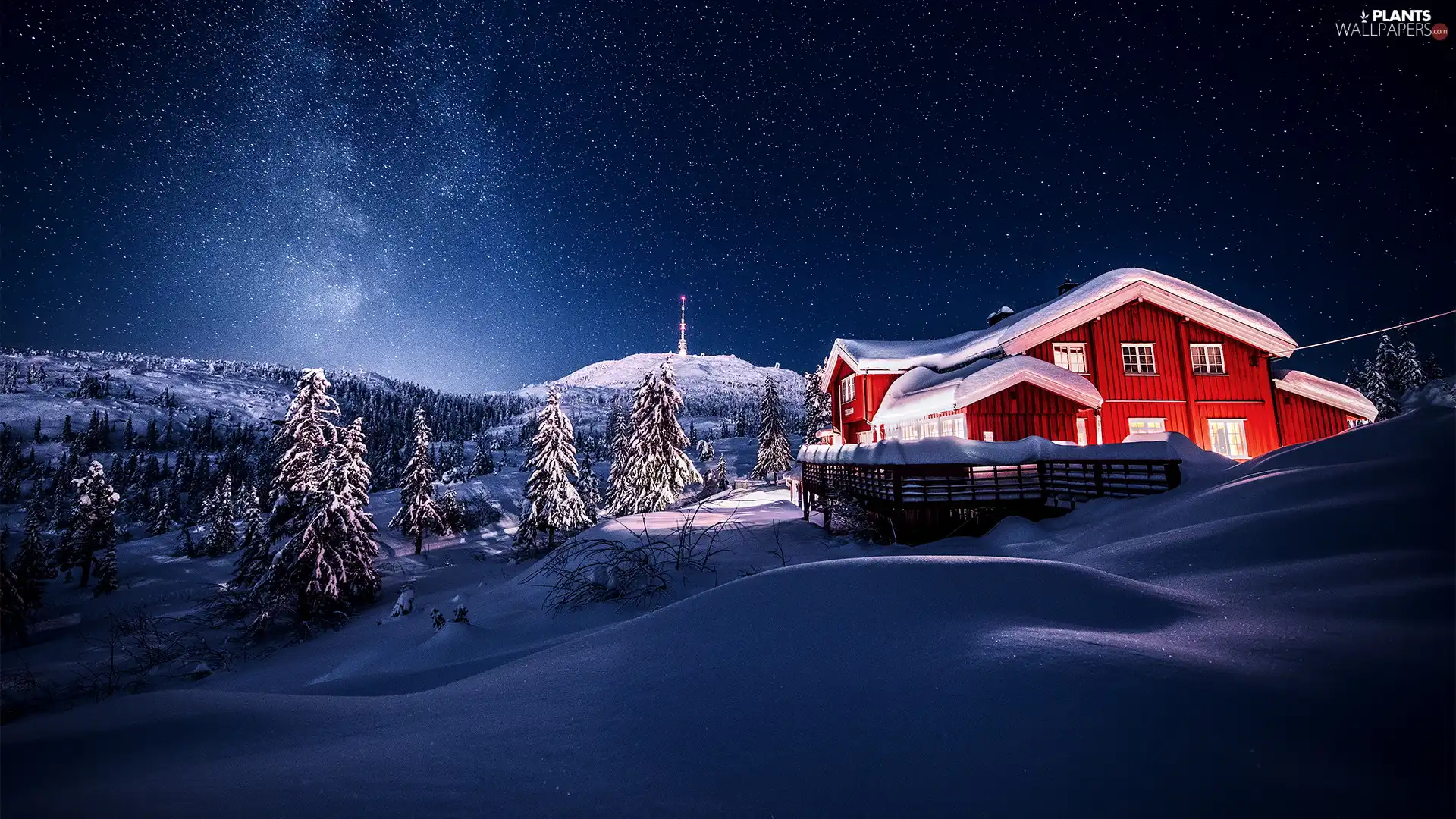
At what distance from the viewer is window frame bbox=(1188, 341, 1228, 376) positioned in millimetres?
19359

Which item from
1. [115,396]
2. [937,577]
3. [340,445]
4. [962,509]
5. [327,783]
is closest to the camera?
[327,783]

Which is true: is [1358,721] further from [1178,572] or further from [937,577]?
[1178,572]

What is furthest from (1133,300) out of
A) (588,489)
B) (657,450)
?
(588,489)

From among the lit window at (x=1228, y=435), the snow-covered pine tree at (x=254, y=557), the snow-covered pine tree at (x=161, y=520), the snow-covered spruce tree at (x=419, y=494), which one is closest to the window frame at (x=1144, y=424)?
the lit window at (x=1228, y=435)

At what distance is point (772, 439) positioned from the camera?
5225 cm

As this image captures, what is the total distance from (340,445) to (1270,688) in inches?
1189

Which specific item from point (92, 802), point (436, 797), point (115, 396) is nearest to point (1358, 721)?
point (436, 797)

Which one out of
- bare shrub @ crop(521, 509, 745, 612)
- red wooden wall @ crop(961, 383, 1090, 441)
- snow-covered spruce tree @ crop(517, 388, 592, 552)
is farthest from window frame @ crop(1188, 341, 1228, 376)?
snow-covered spruce tree @ crop(517, 388, 592, 552)

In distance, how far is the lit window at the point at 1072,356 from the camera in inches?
757

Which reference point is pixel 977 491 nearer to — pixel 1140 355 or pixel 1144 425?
pixel 1144 425

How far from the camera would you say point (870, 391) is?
81.5ft

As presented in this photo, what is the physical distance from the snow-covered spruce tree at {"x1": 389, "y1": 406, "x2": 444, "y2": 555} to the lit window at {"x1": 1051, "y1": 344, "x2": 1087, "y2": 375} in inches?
1750

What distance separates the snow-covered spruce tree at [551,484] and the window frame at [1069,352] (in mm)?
28577

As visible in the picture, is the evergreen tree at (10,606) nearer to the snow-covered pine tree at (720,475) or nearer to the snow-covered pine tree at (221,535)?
the snow-covered pine tree at (221,535)
